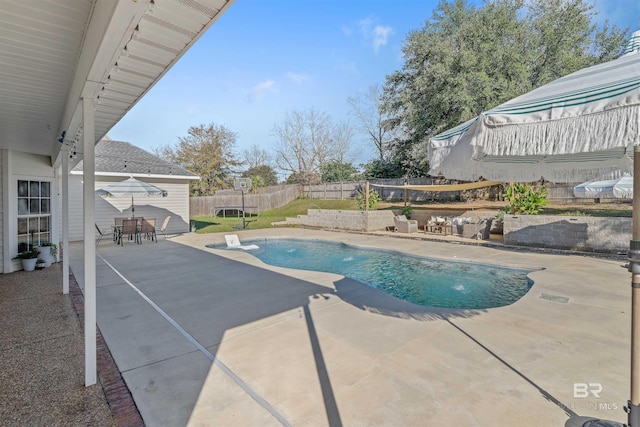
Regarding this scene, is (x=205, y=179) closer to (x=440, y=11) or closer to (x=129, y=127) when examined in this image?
(x=129, y=127)

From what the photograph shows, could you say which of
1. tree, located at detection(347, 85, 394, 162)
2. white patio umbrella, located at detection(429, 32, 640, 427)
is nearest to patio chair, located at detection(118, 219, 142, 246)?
white patio umbrella, located at detection(429, 32, 640, 427)

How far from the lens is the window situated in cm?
694

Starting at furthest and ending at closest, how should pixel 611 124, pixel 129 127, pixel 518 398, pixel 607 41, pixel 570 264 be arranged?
pixel 129 127 < pixel 607 41 < pixel 570 264 < pixel 518 398 < pixel 611 124

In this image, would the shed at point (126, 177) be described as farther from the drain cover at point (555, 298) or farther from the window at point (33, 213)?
the drain cover at point (555, 298)

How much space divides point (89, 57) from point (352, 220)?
528 inches

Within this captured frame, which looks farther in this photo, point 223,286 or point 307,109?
point 307,109

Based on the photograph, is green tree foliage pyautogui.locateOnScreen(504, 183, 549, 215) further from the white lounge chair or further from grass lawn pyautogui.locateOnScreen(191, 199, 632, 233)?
the white lounge chair

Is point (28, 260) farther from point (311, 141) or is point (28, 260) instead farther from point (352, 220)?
point (311, 141)

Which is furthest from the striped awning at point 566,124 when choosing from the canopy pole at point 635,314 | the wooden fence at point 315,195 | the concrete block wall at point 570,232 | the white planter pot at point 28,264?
the wooden fence at point 315,195

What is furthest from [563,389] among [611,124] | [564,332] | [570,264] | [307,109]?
[307,109]

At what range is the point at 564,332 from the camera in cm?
350

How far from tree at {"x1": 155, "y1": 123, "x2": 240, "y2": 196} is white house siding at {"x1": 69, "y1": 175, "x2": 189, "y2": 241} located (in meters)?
15.9

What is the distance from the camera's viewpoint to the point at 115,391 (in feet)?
8.68

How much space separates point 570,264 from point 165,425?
27.5 ft
